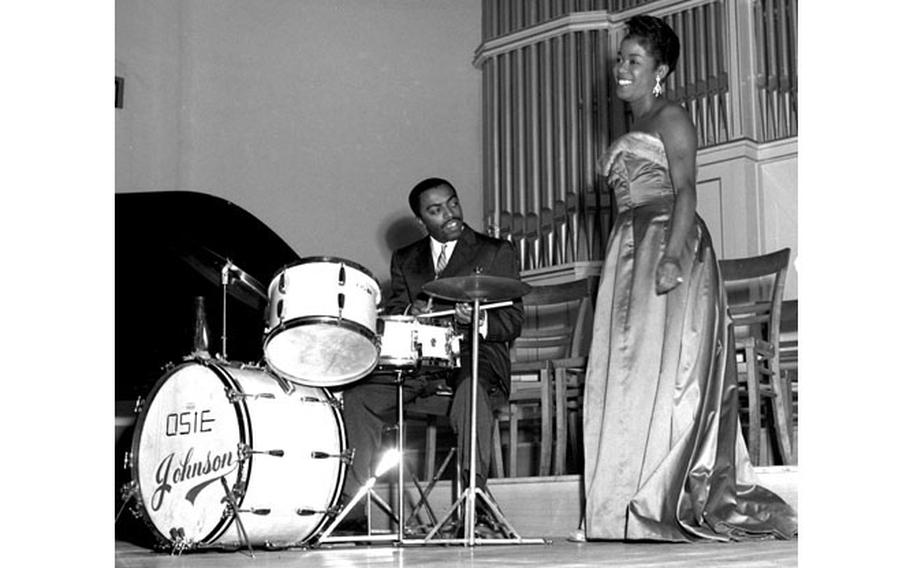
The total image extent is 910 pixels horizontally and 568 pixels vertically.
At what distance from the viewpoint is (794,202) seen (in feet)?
19.4

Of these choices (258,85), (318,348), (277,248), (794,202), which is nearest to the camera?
(318,348)

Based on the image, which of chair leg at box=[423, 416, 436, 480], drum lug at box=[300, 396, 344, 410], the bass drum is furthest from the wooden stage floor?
chair leg at box=[423, 416, 436, 480]

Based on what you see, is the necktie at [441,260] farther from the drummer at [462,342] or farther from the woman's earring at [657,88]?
the woman's earring at [657,88]

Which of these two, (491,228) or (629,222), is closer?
(629,222)

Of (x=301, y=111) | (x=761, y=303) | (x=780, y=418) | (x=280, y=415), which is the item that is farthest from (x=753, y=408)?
(x=301, y=111)

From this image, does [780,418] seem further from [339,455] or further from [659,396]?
[339,455]

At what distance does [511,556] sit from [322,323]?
2.77 feet

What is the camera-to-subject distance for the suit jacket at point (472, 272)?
423cm

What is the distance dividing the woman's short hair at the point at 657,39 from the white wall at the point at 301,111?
3075 millimetres

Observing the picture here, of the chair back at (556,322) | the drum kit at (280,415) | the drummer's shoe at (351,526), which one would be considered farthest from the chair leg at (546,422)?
the drum kit at (280,415)

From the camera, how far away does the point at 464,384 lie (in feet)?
13.6
